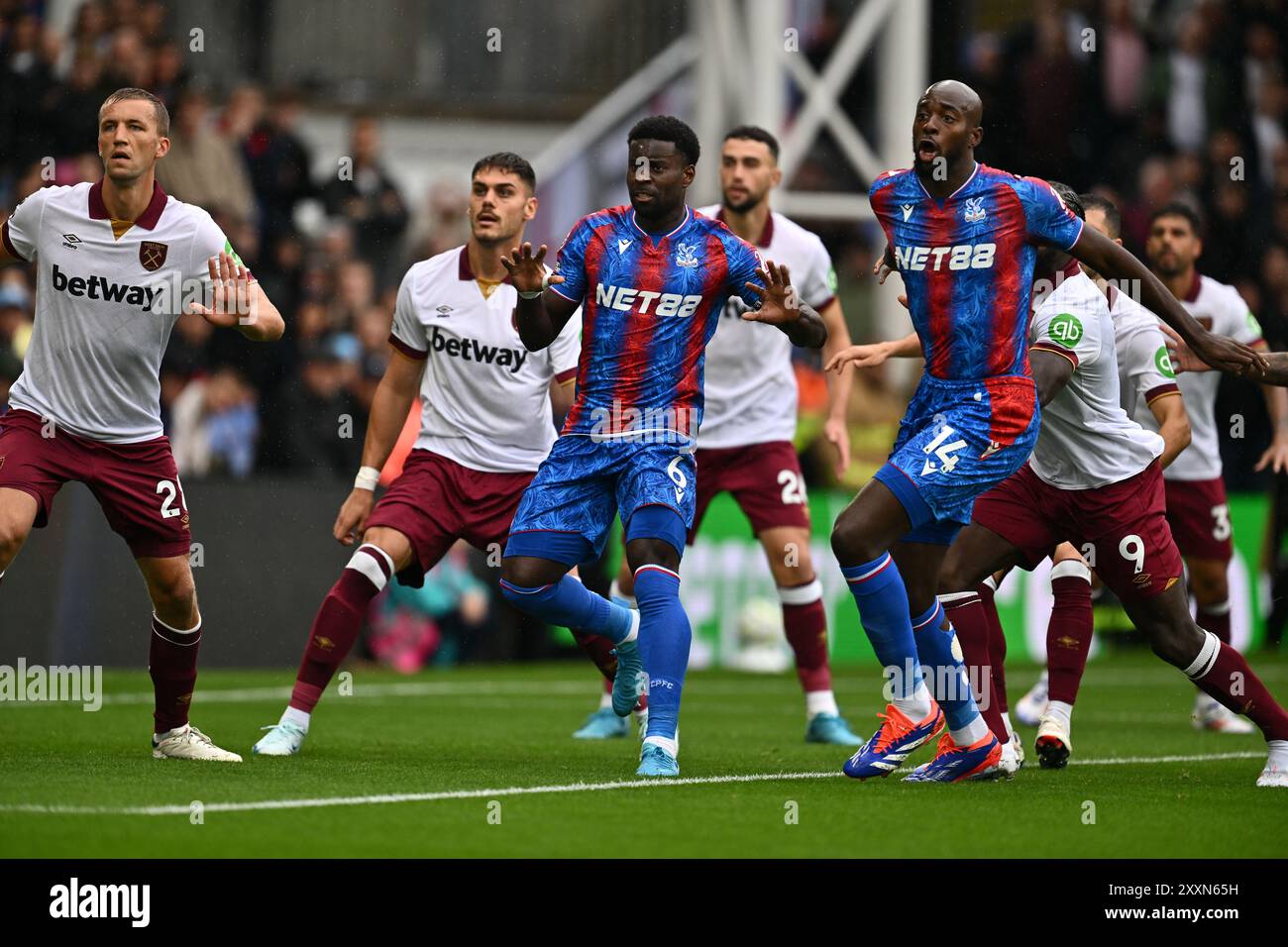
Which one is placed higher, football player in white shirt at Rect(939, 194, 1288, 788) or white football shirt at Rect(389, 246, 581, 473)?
white football shirt at Rect(389, 246, 581, 473)

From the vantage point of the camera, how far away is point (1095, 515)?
8062 millimetres

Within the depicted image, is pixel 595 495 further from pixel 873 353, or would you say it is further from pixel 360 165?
pixel 360 165

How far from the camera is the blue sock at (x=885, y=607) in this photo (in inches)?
289

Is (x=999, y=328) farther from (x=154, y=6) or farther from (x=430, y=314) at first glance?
(x=154, y=6)

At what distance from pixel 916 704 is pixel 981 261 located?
1737 mm

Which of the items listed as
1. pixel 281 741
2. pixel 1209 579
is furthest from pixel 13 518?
pixel 1209 579

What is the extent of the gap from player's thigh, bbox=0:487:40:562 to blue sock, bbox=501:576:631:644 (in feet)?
6.07

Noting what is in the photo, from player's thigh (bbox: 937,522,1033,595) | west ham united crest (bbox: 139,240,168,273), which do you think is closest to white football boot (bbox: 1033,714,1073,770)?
player's thigh (bbox: 937,522,1033,595)

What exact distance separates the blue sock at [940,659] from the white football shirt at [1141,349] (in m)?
2.12

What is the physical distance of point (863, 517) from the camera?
725 centimetres

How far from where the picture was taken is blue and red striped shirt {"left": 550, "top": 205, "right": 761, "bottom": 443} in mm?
7746

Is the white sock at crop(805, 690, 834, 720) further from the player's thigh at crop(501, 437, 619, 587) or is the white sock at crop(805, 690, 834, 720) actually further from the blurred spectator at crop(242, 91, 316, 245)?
the blurred spectator at crop(242, 91, 316, 245)

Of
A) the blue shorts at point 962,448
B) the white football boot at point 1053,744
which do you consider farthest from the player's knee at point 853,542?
the white football boot at point 1053,744

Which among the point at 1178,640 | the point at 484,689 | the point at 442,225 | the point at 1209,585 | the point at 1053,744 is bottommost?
the point at 484,689
